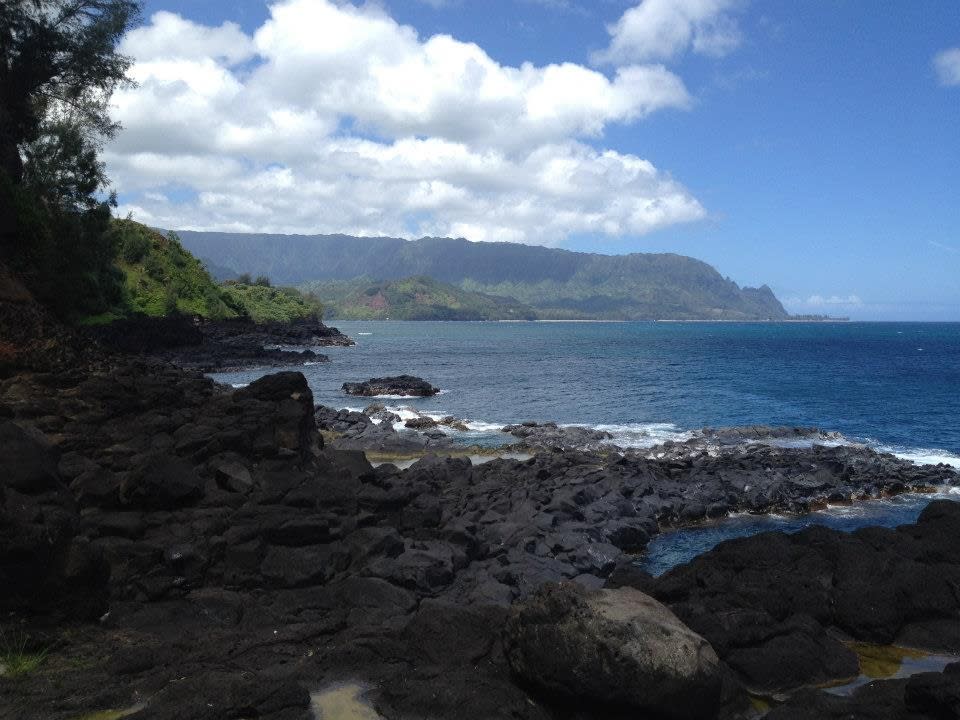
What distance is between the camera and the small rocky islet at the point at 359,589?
9125 mm

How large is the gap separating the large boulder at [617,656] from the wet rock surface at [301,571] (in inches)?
11.5

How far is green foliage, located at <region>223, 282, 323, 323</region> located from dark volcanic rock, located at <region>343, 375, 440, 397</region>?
75587 millimetres

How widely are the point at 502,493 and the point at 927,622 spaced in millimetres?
15288

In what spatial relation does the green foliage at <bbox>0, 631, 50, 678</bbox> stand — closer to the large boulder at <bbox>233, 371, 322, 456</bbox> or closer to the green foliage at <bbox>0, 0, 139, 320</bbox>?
the large boulder at <bbox>233, 371, 322, 456</bbox>

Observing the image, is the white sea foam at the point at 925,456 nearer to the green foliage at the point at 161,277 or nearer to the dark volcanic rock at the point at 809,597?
the dark volcanic rock at the point at 809,597

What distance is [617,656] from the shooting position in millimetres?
8898

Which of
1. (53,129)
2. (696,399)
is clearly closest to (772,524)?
(696,399)

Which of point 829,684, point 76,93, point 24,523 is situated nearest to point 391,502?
point 24,523

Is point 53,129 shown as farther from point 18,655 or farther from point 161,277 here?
point 161,277

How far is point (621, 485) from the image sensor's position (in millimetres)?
27984

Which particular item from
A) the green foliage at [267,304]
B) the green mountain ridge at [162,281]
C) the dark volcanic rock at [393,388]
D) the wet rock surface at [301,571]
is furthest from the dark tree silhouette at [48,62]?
the green foliage at [267,304]

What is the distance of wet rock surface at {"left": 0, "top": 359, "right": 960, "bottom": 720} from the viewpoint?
975 cm

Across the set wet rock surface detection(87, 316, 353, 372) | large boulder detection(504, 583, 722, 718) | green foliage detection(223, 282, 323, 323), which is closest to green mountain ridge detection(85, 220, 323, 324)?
green foliage detection(223, 282, 323, 323)

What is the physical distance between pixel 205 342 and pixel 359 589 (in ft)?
313
